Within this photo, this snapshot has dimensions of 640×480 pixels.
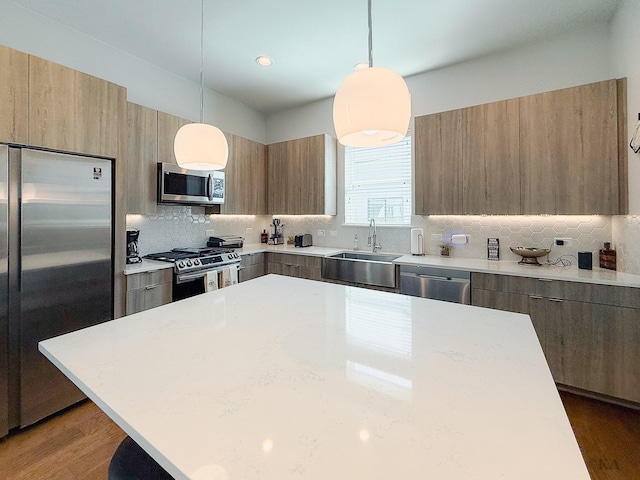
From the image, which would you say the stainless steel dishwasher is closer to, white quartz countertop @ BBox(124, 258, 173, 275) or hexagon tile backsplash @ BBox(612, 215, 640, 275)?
hexagon tile backsplash @ BBox(612, 215, 640, 275)

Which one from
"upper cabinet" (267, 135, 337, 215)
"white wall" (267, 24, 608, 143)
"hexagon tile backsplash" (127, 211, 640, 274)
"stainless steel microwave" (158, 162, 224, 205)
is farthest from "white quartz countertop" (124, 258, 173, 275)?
"white wall" (267, 24, 608, 143)

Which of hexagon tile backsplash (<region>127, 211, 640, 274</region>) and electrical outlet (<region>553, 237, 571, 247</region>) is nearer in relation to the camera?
hexagon tile backsplash (<region>127, 211, 640, 274</region>)

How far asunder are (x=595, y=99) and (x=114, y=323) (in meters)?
3.53

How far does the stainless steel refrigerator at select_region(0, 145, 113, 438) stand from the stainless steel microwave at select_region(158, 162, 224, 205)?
61 cm

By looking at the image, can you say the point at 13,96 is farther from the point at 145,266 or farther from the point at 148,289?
the point at 148,289

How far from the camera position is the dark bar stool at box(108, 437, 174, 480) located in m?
0.87

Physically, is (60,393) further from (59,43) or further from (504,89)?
(504,89)

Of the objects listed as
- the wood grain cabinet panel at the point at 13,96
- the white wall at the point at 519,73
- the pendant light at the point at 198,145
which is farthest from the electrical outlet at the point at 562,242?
the wood grain cabinet panel at the point at 13,96

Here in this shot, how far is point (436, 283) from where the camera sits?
8.95 feet

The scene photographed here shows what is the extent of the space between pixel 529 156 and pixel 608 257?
3.43ft

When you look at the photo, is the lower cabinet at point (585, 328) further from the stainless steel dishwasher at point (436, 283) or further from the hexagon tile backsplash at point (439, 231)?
the hexagon tile backsplash at point (439, 231)

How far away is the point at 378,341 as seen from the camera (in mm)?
1071

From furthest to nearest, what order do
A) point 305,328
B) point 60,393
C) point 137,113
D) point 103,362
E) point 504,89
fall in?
point 504,89, point 137,113, point 60,393, point 305,328, point 103,362

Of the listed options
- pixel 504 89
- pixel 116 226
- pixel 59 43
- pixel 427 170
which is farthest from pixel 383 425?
pixel 59 43
